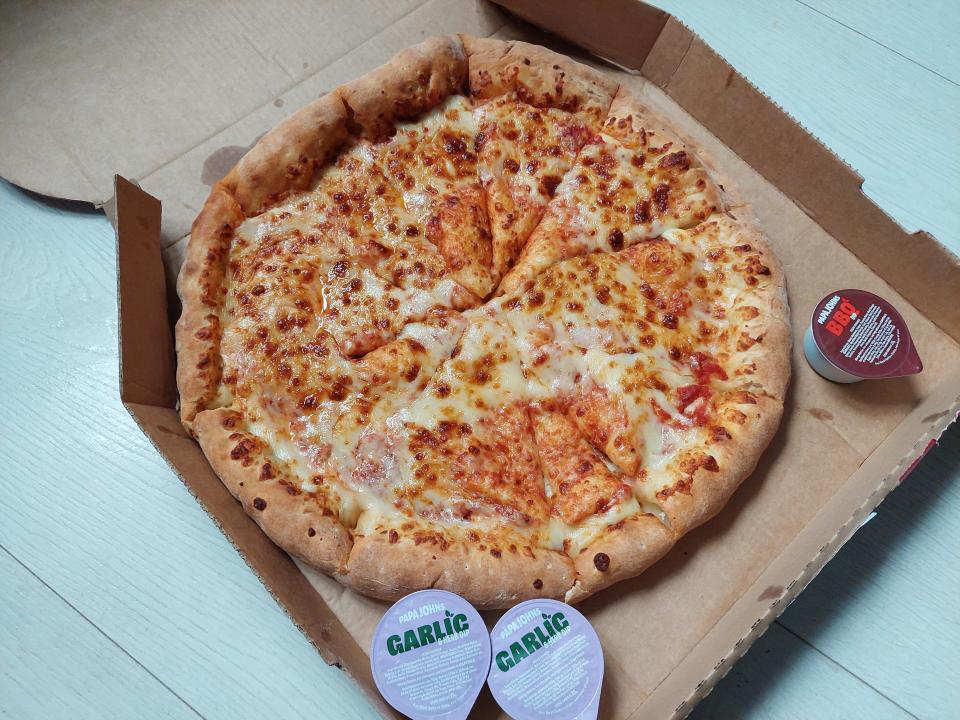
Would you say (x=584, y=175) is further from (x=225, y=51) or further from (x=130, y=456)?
(x=130, y=456)

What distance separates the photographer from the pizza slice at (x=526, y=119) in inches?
111

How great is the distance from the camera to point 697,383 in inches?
99.7

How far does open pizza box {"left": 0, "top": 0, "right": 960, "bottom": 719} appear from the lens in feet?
7.48

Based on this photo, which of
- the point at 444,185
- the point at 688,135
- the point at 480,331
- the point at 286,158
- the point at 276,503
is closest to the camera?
the point at 276,503

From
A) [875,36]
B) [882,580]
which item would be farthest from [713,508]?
[875,36]

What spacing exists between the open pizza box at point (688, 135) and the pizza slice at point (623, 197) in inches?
13.7

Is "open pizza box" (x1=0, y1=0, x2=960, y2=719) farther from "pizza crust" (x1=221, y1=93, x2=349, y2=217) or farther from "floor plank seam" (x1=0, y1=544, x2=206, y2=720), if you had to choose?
"floor plank seam" (x1=0, y1=544, x2=206, y2=720)

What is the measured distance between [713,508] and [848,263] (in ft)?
4.33

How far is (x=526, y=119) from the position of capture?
2885 millimetres

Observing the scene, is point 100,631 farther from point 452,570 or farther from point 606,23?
point 606,23

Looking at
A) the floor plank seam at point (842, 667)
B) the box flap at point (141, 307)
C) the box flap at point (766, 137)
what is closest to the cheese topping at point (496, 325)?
the box flap at point (141, 307)

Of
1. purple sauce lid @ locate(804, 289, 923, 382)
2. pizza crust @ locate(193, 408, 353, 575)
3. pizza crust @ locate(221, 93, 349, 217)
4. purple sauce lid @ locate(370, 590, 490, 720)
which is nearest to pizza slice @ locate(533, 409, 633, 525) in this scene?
purple sauce lid @ locate(370, 590, 490, 720)

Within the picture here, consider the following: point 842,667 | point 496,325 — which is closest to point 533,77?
point 496,325

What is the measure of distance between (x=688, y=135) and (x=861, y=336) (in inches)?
45.3
